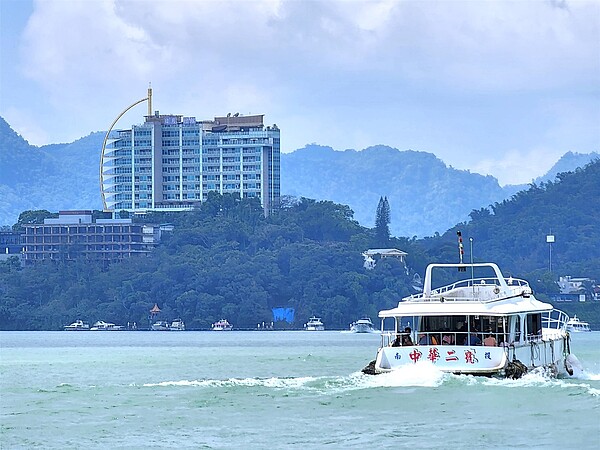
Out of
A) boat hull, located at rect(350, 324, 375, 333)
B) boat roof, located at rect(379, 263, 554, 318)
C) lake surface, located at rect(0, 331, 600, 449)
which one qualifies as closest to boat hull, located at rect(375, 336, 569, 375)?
lake surface, located at rect(0, 331, 600, 449)

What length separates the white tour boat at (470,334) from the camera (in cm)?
5278

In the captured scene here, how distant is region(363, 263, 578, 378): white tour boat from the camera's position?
5278 centimetres

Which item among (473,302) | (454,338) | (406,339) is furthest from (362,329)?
(454,338)

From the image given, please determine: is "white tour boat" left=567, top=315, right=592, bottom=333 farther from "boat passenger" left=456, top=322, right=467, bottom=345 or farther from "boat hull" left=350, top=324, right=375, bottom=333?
"boat passenger" left=456, top=322, right=467, bottom=345

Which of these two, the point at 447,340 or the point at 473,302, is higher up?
the point at 473,302

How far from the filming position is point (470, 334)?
5488 centimetres

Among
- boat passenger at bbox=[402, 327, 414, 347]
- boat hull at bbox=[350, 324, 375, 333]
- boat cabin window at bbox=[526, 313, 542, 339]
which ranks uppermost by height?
boat hull at bbox=[350, 324, 375, 333]

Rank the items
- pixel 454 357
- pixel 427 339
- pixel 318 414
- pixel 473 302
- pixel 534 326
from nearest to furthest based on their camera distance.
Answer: pixel 318 414
pixel 454 357
pixel 427 339
pixel 473 302
pixel 534 326

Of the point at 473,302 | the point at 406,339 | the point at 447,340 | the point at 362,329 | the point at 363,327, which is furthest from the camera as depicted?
the point at 363,327

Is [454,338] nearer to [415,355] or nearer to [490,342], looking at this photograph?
[490,342]

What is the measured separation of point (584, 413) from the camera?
4722cm

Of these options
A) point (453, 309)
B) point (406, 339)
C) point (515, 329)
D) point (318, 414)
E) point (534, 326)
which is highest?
point (453, 309)

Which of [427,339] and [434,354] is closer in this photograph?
[434,354]

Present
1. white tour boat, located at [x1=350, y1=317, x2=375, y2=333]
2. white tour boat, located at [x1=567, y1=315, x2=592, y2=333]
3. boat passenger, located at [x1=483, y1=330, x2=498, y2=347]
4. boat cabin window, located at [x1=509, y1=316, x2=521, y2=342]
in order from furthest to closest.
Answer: white tour boat, located at [x1=567, y1=315, x2=592, y2=333] < white tour boat, located at [x1=350, y1=317, x2=375, y2=333] < boat cabin window, located at [x1=509, y1=316, x2=521, y2=342] < boat passenger, located at [x1=483, y1=330, x2=498, y2=347]
